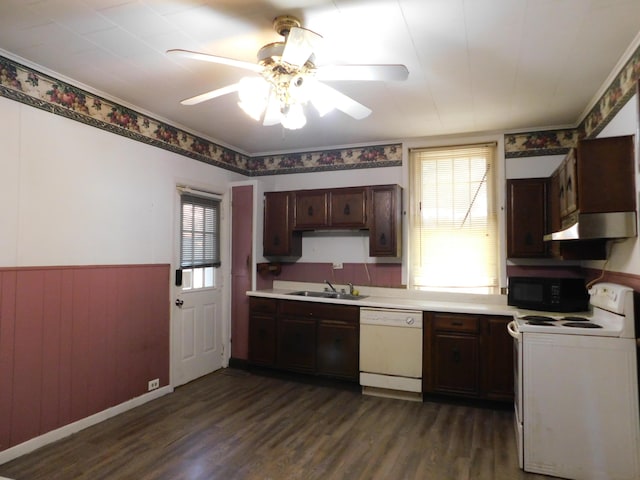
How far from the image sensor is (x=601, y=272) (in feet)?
9.89

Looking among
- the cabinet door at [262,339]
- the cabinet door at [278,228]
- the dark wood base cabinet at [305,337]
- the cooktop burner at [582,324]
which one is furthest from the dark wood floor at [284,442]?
the cabinet door at [278,228]

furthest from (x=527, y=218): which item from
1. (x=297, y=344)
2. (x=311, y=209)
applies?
(x=297, y=344)

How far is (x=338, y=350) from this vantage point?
12.8 ft

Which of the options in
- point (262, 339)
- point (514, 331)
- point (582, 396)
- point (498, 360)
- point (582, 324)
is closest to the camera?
point (582, 396)

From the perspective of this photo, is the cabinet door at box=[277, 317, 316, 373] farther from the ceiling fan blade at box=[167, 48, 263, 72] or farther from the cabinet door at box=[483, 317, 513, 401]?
the ceiling fan blade at box=[167, 48, 263, 72]

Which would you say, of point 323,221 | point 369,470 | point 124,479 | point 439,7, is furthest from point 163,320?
point 439,7

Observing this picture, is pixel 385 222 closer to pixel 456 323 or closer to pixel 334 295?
pixel 334 295

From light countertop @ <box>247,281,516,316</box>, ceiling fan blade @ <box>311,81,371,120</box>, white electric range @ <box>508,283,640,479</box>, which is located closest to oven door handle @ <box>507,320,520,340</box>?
white electric range @ <box>508,283,640,479</box>

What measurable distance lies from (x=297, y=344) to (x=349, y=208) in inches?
61.4

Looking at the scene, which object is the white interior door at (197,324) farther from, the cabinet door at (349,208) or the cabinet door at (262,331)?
the cabinet door at (349,208)

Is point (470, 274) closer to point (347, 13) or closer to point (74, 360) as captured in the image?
point (347, 13)

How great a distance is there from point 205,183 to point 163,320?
4.99 feet

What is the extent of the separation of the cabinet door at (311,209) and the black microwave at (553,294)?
2.06 metres

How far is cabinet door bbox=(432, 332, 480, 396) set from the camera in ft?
11.2
